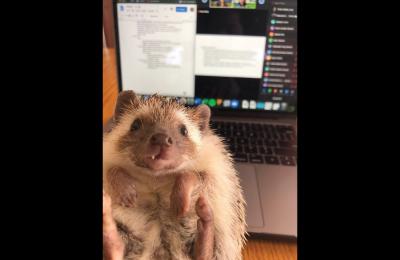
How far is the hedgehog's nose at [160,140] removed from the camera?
462 millimetres

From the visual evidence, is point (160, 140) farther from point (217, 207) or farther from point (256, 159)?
point (256, 159)

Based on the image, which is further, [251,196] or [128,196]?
[251,196]

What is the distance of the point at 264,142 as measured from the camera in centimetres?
88

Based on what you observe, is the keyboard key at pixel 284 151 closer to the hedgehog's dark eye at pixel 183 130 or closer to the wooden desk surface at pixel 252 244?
the wooden desk surface at pixel 252 244

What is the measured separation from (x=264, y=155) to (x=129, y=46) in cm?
47

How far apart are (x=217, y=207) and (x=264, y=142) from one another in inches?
15.9

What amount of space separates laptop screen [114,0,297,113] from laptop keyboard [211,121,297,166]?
0.29 ft

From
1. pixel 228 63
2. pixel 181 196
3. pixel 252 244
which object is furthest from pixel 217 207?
pixel 228 63

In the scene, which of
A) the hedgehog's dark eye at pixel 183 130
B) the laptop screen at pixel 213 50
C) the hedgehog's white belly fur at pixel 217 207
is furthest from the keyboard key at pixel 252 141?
the hedgehog's dark eye at pixel 183 130

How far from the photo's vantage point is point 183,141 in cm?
50

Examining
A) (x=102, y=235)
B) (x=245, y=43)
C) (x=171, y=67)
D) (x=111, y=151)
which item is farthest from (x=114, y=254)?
(x=245, y=43)

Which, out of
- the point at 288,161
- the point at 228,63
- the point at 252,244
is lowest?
the point at 252,244

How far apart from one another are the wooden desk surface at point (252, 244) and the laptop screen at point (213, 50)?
0.09 metres
